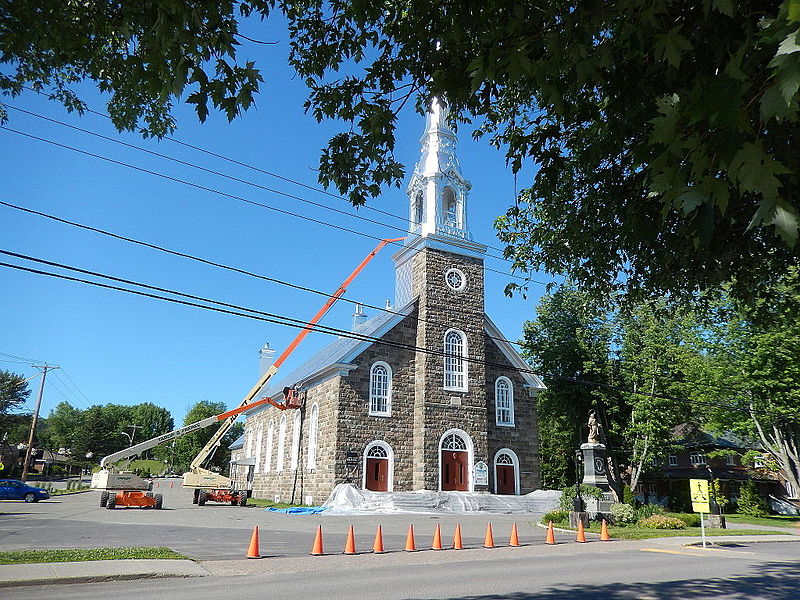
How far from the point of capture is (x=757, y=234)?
750 cm

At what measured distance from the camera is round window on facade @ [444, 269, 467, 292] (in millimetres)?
32403

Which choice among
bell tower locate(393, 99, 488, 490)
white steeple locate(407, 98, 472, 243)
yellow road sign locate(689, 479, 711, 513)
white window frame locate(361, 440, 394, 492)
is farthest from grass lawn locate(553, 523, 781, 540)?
white steeple locate(407, 98, 472, 243)

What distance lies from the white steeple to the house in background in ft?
74.9

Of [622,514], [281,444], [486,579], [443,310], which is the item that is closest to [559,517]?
[622,514]

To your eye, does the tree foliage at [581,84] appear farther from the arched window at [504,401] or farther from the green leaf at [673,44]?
the arched window at [504,401]

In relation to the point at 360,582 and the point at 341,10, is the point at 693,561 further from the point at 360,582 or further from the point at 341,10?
the point at 341,10

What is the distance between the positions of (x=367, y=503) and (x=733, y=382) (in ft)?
68.5

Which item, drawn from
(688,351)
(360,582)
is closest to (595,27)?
(360,582)

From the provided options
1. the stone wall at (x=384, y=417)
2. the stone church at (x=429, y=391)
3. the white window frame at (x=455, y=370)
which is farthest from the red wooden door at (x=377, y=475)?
the white window frame at (x=455, y=370)

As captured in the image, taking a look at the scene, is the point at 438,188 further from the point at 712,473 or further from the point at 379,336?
the point at 712,473

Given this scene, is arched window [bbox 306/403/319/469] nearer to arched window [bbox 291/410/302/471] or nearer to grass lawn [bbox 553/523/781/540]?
arched window [bbox 291/410/302/471]

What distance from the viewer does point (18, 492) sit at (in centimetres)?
3578

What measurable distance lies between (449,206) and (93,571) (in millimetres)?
28079

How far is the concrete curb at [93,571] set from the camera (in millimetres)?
9195
